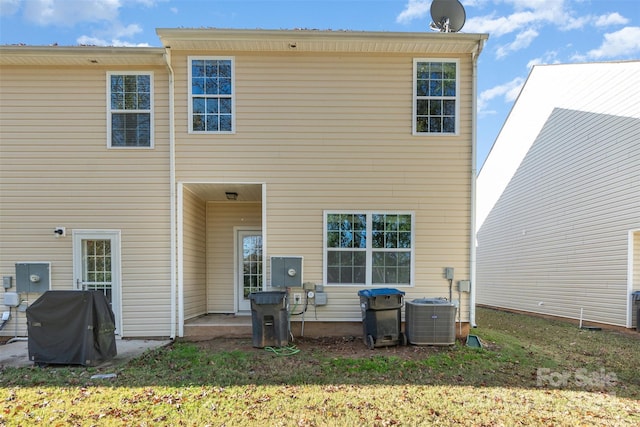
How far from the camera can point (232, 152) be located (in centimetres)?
659

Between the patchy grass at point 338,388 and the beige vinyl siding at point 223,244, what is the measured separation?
1.74 m

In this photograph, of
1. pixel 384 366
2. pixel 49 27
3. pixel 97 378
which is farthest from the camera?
pixel 49 27

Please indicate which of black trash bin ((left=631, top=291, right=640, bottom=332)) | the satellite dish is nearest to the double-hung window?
the satellite dish

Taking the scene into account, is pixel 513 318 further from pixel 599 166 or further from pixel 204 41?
pixel 204 41

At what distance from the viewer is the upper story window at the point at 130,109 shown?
21.6 feet

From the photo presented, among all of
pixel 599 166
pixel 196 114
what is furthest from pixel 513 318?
pixel 196 114

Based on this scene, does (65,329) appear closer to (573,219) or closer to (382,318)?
(382,318)

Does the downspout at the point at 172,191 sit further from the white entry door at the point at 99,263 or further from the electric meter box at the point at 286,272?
the electric meter box at the point at 286,272

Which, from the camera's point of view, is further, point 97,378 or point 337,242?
point 337,242

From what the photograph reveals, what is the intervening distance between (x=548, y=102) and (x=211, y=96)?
397 inches

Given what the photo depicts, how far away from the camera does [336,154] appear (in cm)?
663

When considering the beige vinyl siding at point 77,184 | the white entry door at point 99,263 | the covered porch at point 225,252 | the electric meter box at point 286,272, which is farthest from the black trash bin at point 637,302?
the white entry door at point 99,263

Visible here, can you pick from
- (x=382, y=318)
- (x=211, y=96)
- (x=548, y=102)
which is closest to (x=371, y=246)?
(x=382, y=318)

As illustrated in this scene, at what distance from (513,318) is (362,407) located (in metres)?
8.60
